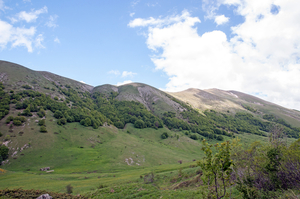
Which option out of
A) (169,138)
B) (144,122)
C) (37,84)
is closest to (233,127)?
(169,138)

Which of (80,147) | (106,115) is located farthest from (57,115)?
(106,115)

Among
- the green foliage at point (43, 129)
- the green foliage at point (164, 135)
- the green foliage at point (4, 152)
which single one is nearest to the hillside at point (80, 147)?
the green foliage at point (4, 152)

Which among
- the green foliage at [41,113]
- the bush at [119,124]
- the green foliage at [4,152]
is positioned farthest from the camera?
the bush at [119,124]

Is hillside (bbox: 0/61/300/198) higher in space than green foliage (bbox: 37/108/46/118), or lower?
lower

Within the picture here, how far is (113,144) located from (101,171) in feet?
108

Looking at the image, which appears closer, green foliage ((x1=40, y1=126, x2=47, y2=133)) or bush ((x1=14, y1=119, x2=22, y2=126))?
bush ((x1=14, y1=119, x2=22, y2=126))

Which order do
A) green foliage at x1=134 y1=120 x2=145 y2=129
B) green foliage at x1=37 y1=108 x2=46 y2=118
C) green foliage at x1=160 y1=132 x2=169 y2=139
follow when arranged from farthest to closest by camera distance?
green foliage at x1=134 y1=120 x2=145 y2=129, green foliage at x1=160 y1=132 x2=169 y2=139, green foliage at x1=37 y1=108 x2=46 y2=118

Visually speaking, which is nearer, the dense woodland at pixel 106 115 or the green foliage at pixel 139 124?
the dense woodland at pixel 106 115

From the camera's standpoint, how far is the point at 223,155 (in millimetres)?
7121

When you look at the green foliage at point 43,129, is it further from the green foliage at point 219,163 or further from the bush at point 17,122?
the green foliage at point 219,163

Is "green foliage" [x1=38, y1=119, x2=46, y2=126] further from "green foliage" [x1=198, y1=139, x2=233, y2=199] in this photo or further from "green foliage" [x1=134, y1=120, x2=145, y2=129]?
"green foliage" [x1=198, y1=139, x2=233, y2=199]

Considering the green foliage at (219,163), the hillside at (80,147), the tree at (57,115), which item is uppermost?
the green foliage at (219,163)

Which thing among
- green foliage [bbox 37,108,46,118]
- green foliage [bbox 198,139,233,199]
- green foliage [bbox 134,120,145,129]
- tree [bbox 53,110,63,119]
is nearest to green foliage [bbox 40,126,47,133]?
green foliage [bbox 37,108,46,118]

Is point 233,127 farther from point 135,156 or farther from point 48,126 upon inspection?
point 48,126
